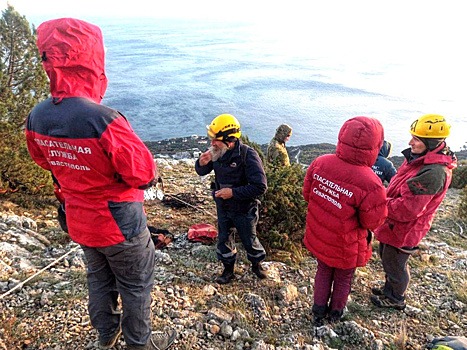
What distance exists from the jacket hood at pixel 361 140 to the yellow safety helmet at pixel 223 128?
110 cm

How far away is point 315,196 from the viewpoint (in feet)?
11.9

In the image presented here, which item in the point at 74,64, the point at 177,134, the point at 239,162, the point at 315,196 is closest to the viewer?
the point at 74,64

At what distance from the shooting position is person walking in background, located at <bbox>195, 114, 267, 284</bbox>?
3.86 m

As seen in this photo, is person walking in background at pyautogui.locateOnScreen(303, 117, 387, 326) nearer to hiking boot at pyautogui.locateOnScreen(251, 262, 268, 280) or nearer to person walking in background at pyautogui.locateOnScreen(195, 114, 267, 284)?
person walking in background at pyautogui.locateOnScreen(195, 114, 267, 284)

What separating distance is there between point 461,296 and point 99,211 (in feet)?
15.1

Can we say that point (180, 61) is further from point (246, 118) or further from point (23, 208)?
point (23, 208)

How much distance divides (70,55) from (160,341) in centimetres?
229

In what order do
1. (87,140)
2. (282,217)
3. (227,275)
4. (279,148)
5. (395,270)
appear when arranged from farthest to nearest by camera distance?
(279,148) < (282,217) < (227,275) < (395,270) < (87,140)

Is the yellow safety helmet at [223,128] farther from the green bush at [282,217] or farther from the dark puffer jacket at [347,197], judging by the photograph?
the green bush at [282,217]

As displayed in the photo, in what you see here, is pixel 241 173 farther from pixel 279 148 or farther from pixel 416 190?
pixel 279 148

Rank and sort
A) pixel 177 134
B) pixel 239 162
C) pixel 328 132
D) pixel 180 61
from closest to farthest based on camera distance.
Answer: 1. pixel 239 162
2. pixel 328 132
3. pixel 177 134
4. pixel 180 61

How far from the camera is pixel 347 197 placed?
330 centimetres

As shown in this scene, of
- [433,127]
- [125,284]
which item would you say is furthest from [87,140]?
[433,127]

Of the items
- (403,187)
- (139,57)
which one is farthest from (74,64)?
(139,57)
